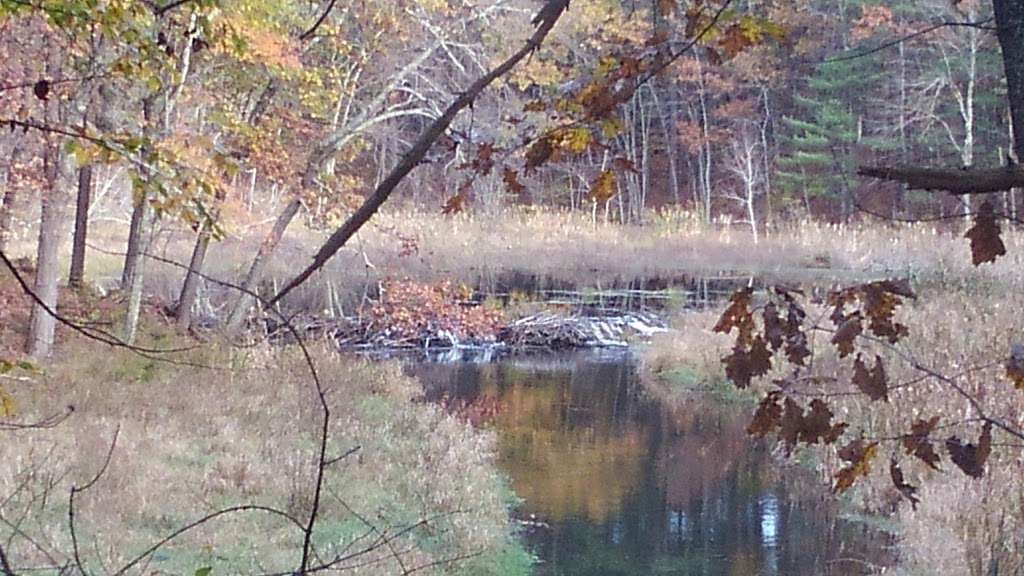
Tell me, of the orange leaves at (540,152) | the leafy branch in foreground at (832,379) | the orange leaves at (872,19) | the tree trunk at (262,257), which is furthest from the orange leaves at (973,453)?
the orange leaves at (872,19)

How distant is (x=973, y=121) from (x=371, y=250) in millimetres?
15112

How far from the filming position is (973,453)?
2607 millimetres

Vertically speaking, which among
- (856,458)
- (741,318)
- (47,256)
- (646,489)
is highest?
(47,256)

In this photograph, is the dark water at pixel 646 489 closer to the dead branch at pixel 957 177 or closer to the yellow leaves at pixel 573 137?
the yellow leaves at pixel 573 137

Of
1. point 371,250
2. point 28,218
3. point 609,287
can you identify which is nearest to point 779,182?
point 609,287

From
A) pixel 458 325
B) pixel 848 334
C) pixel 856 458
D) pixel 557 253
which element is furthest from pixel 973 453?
pixel 557 253

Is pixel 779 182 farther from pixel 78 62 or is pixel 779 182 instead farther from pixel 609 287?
pixel 78 62

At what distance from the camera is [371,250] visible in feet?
78.0

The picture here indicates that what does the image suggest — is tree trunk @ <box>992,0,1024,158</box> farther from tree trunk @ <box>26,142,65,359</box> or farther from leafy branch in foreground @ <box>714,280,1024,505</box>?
tree trunk @ <box>26,142,65,359</box>

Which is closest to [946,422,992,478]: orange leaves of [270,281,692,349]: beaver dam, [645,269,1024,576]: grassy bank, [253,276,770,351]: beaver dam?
[645,269,1024,576]: grassy bank

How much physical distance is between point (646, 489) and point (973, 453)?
7.35m

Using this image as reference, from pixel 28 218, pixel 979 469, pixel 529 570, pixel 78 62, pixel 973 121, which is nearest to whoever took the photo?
pixel 979 469

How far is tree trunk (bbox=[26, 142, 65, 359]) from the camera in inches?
452

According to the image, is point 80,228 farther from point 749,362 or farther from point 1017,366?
point 1017,366
